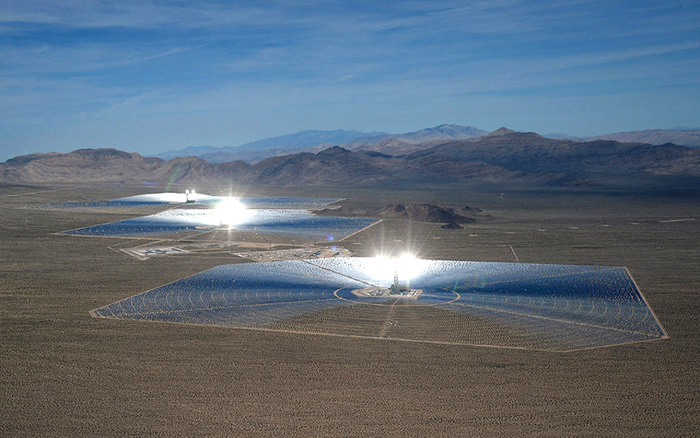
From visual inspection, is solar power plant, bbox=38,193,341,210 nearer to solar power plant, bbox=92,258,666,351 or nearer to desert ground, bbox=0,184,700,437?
solar power plant, bbox=92,258,666,351

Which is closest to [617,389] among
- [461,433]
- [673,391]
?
[673,391]

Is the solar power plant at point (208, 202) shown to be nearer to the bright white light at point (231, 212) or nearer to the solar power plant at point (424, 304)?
the bright white light at point (231, 212)

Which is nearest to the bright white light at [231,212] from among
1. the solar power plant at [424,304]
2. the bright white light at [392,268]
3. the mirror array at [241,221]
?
the mirror array at [241,221]

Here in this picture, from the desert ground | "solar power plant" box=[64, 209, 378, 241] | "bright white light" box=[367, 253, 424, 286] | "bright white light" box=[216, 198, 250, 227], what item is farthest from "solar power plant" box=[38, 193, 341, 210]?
the desert ground

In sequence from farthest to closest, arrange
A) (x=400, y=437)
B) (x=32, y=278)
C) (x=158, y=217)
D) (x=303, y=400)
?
(x=158, y=217) < (x=32, y=278) < (x=303, y=400) < (x=400, y=437)

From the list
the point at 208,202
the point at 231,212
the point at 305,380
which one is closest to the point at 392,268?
the point at 305,380

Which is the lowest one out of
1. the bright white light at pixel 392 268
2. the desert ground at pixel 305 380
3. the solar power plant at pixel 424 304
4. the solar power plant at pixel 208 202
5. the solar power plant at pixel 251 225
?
the desert ground at pixel 305 380

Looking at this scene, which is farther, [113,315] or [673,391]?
[113,315]

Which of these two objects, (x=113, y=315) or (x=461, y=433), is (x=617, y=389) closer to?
(x=461, y=433)
